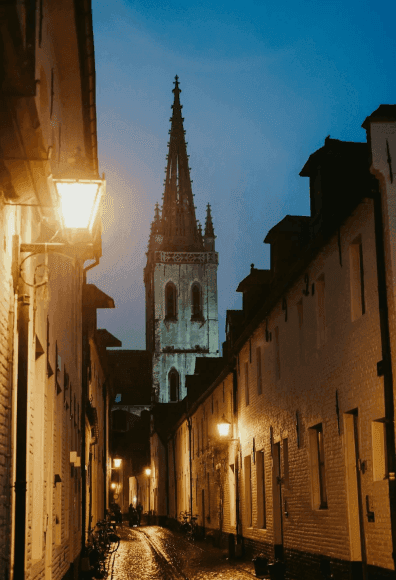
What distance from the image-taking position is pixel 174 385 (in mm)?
91562

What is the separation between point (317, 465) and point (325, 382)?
1.86 meters

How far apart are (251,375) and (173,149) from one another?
80.5 metres

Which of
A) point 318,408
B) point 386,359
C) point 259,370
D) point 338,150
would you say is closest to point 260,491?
point 259,370

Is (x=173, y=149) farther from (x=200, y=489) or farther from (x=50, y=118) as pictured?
(x=50, y=118)

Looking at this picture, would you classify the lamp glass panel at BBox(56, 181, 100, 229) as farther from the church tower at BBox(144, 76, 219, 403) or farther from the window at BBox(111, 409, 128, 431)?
the church tower at BBox(144, 76, 219, 403)

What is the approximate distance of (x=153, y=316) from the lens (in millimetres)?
94625

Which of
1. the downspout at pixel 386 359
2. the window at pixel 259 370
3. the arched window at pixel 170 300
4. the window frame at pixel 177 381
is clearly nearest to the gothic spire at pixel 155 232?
the arched window at pixel 170 300

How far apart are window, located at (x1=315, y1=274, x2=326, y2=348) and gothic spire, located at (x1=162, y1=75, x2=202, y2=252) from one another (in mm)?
82839

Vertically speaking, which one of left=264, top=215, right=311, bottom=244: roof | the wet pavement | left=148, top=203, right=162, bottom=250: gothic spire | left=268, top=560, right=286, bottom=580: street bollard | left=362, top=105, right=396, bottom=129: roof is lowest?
the wet pavement

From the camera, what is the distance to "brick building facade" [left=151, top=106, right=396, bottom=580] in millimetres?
11000

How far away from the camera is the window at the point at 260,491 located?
2025 centimetres

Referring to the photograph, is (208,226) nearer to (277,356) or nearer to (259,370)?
(259,370)

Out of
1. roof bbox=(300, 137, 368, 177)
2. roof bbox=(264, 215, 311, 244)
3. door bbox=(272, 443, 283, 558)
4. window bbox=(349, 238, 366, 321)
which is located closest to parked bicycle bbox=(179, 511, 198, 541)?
door bbox=(272, 443, 283, 558)

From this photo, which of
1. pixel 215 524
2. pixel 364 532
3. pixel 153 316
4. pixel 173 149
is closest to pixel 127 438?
pixel 153 316
